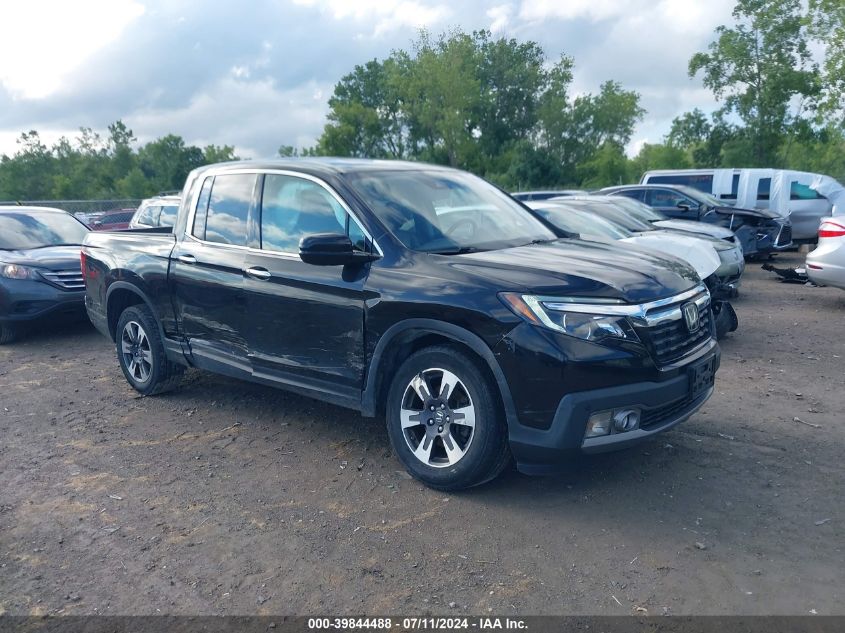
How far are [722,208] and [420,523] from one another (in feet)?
41.7

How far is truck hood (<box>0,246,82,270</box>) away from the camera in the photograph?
29.7 feet

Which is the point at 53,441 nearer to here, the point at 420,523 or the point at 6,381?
the point at 6,381

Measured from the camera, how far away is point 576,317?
12.4ft

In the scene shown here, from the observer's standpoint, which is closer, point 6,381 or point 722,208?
point 6,381

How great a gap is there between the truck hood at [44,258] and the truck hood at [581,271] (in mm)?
6716

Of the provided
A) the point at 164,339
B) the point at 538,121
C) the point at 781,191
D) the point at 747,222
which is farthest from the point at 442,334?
the point at 538,121

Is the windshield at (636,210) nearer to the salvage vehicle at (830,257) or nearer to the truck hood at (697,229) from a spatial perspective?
the truck hood at (697,229)

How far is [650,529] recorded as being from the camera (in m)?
3.75

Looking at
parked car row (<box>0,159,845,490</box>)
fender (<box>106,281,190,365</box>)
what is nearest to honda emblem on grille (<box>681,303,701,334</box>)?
parked car row (<box>0,159,845,490</box>)

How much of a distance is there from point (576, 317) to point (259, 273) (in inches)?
89.4

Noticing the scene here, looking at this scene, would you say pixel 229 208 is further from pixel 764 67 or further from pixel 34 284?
pixel 764 67

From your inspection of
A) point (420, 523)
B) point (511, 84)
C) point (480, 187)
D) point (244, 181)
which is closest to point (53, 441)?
point (244, 181)

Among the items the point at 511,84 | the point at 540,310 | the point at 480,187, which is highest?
the point at 511,84

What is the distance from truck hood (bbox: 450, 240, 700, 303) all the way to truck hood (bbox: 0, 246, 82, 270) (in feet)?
22.0
